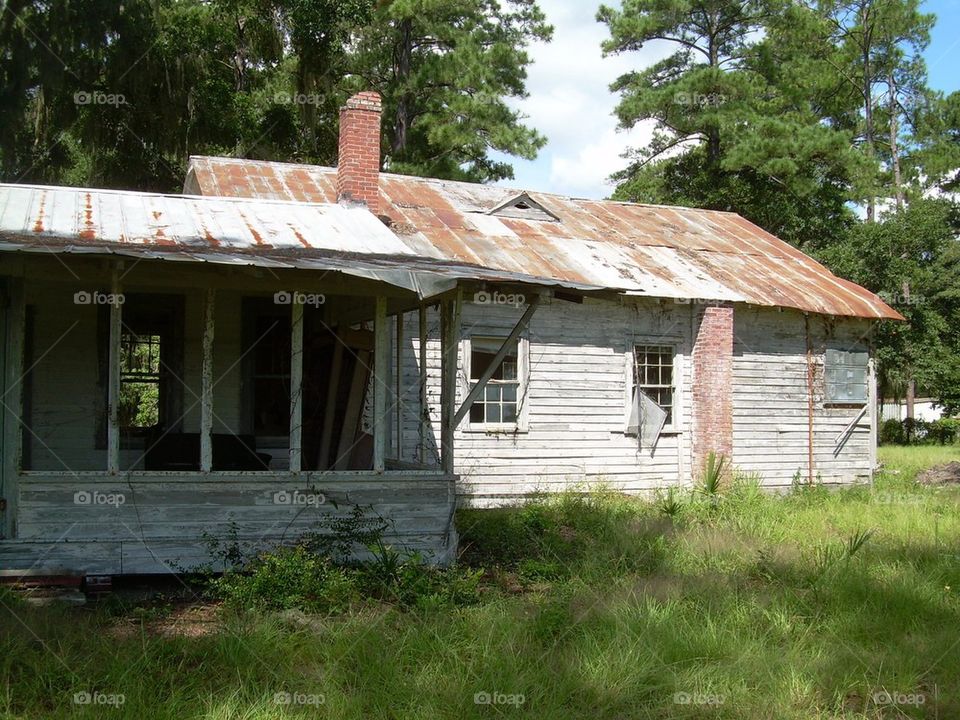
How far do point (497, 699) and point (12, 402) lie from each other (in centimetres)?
498

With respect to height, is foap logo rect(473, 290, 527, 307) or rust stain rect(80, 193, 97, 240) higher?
rust stain rect(80, 193, 97, 240)

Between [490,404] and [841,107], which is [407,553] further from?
[841,107]

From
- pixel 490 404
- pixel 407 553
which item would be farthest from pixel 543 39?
pixel 407 553

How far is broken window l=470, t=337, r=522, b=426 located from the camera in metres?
14.0

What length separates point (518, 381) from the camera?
46.5 ft

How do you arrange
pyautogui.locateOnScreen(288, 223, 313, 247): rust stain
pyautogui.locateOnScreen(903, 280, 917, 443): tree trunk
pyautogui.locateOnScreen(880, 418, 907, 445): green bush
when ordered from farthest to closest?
pyautogui.locateOnScreen(880, 418, 907, 445): green bush, pyautogui.locateOnScreen(903, 280, 917, 443): tree trunk, pyautogui.locateOnScreen(288, 223, 313, 247): rust stain

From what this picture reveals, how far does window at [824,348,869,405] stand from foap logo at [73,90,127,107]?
16.5 metres

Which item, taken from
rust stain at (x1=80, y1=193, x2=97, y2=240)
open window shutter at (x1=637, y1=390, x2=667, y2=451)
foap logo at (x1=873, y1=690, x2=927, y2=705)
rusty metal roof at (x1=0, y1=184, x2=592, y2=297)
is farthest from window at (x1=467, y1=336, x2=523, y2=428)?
foap logo at (x1=873, y1=690, x2=927, y2=705)

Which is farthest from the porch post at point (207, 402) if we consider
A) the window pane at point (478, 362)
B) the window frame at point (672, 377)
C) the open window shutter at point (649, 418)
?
the open window shutter at point (649, 418)

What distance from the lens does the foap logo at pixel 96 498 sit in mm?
7840

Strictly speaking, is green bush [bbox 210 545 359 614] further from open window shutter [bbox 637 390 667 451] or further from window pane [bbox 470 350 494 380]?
open window shutter [bbox 637 390 667 451]

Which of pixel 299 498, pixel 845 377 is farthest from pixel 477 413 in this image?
pixel 845 377

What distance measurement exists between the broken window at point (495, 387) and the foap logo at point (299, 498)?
18.1 ft

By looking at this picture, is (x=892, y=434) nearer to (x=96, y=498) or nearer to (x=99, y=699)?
(x=96, y=498)
